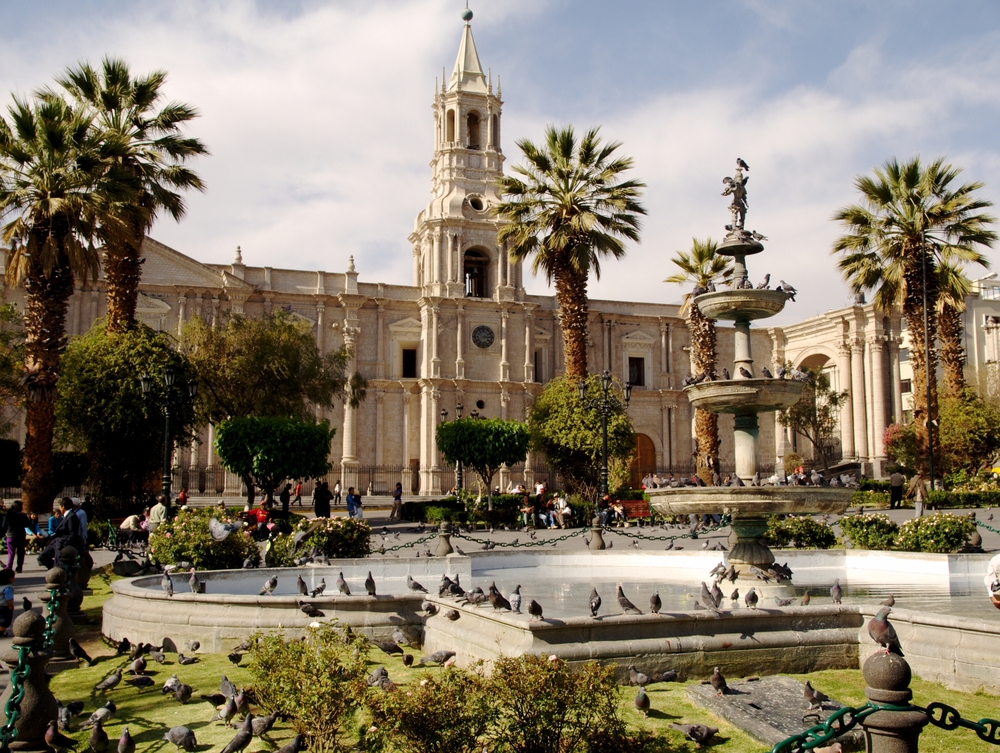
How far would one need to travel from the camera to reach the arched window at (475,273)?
39.7 meters

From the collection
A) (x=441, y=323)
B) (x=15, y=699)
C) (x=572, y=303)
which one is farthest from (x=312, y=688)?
(x=441, y=323)

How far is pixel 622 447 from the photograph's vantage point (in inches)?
999

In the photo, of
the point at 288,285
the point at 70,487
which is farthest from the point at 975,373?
the point at 70,487

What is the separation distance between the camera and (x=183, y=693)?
238 inches

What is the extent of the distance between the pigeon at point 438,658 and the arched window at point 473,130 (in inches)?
1358

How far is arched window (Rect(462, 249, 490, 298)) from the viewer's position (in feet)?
130

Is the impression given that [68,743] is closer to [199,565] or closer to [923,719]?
[923,719]

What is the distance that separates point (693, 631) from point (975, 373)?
37360 millimetres

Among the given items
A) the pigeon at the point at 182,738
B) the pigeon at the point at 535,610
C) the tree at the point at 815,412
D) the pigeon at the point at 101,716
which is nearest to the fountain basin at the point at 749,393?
the pigeon at the point at 535,610

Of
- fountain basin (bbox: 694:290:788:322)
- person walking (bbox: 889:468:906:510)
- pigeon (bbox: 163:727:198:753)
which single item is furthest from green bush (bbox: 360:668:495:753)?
person walking (bbox: 889:468:906:510)

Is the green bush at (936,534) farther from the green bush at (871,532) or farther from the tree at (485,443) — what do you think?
the tree at (485,443)

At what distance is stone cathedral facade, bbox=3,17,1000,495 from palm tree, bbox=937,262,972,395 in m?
14.1

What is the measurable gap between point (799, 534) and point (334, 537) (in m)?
7.05

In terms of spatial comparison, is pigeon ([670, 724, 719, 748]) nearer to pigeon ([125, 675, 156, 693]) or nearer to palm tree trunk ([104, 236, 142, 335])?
pigeon ([125, 675, 156, 693])
